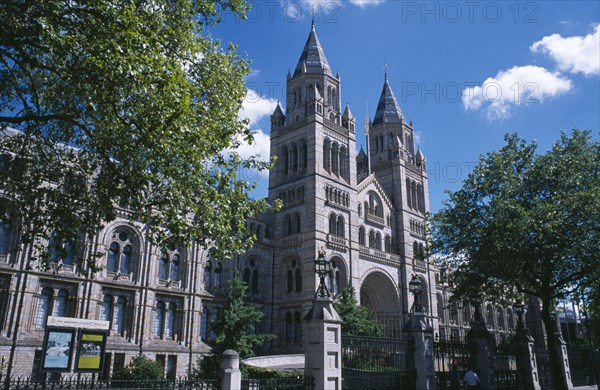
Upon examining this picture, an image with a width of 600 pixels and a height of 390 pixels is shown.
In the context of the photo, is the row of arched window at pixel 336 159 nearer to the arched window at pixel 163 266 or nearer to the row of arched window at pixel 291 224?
the row of arched window at pixel 291 224

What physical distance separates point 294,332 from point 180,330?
9429 mm

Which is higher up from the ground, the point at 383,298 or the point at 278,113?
the point at 278,113

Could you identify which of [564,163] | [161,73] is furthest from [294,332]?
[161,73]

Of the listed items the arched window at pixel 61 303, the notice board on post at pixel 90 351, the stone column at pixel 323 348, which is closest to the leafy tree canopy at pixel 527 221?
the stone column at pixel 323 348

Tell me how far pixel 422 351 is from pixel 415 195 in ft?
125

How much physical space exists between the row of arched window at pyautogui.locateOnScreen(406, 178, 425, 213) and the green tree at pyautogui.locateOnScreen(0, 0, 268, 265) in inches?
1442

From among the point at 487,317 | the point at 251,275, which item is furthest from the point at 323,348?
the point at 487,317

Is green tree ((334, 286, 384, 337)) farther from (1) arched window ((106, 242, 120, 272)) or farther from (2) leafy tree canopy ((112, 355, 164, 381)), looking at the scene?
(1) arched window ((106, 242, 120, 272))

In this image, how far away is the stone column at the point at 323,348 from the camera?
12344 mm

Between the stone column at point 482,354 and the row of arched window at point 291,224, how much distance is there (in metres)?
22.8

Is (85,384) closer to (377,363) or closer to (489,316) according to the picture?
(377,363)

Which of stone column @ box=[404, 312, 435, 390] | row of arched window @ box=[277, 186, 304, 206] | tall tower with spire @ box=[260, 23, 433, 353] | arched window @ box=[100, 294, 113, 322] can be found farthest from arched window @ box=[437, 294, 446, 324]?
stone column @ box=[404, 312, 435, 390]

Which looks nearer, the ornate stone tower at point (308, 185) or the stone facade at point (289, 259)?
the stone facade at point (289, 259)

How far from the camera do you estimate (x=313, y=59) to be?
45.4 metres
